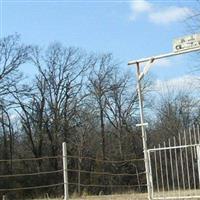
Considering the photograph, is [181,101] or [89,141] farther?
[181,101]

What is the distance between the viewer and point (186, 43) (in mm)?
15281

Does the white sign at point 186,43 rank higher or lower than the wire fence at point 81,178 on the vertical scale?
higher

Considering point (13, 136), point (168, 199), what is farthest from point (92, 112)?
point (168, 199)

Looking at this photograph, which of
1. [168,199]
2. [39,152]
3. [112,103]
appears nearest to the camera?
[168,199]

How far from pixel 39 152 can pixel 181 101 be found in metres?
17.0

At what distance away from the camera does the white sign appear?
15125 millimetres

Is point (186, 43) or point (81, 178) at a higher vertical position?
point (186, 43)

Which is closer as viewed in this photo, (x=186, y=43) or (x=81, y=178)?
(x=186, y=43)

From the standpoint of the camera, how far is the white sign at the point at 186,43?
1512 cm

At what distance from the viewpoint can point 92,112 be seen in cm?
5738

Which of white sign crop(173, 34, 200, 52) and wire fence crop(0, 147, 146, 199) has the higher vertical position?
white sign crop(173, 34, 200, 52)

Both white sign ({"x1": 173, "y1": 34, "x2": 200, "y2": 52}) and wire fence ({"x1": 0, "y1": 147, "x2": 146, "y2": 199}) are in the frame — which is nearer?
white sign ({"x1": 173, "y1": 34, "x2": 200, "y2": 52})

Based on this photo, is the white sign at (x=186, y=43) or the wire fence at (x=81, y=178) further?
the wire fence at (x=81, y=178)

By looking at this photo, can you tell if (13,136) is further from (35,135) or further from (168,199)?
(168,199)
